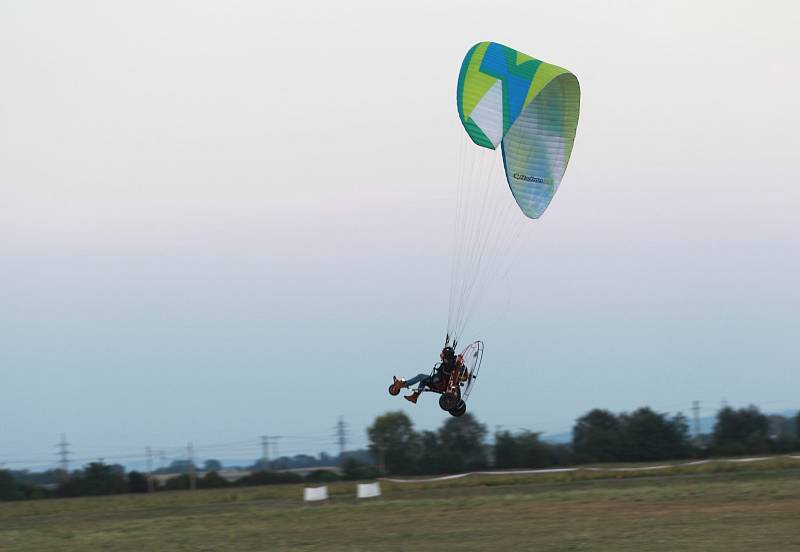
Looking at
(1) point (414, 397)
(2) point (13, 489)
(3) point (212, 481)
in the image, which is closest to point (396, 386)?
(1) point (414, 397)

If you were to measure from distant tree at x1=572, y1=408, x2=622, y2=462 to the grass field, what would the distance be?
9.06 metres

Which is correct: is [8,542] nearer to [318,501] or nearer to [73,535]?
[73,535]

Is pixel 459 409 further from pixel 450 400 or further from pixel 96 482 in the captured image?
pixel 96 482

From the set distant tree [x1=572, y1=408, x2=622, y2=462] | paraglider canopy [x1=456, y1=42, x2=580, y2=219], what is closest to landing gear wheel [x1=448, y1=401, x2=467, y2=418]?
paraglider canopy [x1=456, y1=42, x2=580, y2=219]

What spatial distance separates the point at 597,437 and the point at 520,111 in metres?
26.8

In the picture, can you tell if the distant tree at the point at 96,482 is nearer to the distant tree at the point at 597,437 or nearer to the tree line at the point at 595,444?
the tree line at the point at 595,444

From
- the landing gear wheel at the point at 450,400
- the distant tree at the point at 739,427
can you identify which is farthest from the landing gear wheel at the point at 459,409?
the distant tree at the point at 739,427

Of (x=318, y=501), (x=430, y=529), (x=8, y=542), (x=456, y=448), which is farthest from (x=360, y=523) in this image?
(x=456, y=448)

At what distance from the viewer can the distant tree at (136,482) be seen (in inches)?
1563

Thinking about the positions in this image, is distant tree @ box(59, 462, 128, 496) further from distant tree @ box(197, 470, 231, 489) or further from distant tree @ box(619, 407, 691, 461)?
distant tree @ box(619, 407, 691, 461)

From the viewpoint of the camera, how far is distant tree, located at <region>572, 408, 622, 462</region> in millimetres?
42844

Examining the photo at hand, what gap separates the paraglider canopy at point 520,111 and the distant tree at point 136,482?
24061mm

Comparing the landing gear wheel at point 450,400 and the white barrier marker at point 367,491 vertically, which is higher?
the landing gear wheel at point 450,400

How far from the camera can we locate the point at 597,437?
44.6m
